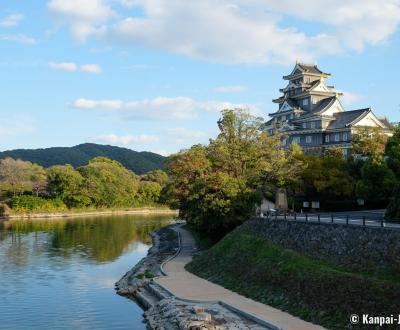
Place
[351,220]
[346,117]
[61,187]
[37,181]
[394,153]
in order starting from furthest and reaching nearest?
[37,181] → [61,187] → [346,117] → [394,153] → [351,220]

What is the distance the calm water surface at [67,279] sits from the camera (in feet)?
74.5

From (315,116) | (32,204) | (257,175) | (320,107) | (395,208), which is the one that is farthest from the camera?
(32,204)

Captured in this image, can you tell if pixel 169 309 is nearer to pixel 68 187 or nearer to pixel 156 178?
pixel 68 187

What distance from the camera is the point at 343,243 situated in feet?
73.7

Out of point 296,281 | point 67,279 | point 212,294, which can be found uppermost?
point 296,281

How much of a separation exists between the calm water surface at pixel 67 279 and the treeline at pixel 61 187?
32.4 m

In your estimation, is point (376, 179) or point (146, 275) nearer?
point (146, 275)

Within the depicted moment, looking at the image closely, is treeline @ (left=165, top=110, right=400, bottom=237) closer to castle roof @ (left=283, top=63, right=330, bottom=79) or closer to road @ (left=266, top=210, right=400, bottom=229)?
road @ (left=266, top=210, right=400, bottom=229)

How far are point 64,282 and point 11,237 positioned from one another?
2687 centimetres

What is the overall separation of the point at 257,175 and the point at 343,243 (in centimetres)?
1927

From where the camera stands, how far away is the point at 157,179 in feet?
402

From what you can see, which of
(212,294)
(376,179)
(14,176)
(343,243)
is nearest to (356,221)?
(343,243)

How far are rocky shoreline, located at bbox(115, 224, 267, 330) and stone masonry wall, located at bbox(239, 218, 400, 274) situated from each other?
5.33 meters

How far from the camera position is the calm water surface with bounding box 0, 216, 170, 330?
74.5ft
